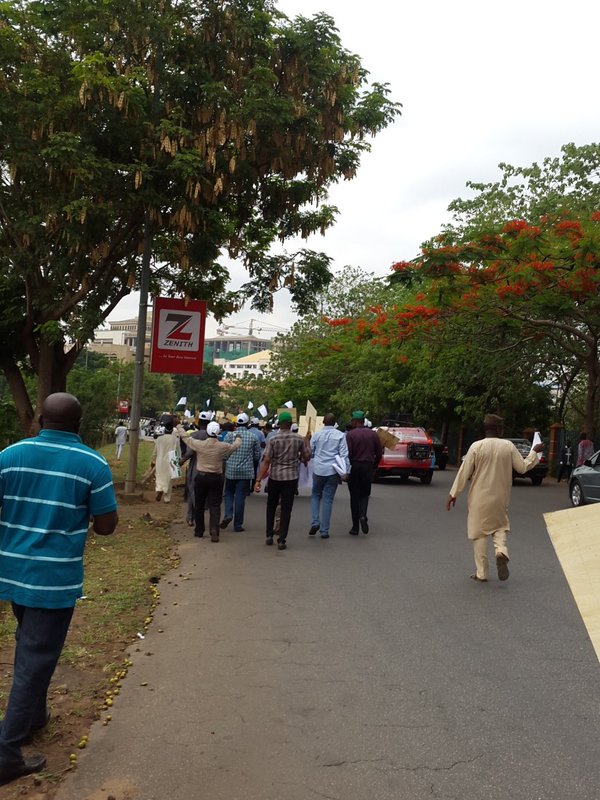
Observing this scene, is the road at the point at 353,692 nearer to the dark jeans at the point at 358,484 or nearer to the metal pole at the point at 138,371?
the dark jeans at the point at 358,484

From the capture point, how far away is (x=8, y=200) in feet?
52.3

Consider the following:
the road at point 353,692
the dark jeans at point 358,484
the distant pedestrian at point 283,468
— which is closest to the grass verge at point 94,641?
the road at point 353,692

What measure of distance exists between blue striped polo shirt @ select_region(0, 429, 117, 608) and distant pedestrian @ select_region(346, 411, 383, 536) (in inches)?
350

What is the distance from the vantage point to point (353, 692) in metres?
5.30

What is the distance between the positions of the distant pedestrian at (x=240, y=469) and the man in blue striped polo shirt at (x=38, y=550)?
8.33 m

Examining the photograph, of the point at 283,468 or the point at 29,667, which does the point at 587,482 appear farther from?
the point at 29,667

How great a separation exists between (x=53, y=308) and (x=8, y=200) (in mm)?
2146

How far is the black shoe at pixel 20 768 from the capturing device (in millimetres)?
3988

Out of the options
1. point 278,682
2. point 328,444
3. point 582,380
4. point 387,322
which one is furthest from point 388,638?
point 582,380

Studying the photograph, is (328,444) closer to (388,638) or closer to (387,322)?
(388,638)

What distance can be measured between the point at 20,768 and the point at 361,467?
916 cm

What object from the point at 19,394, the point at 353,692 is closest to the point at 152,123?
Answer: the point at 19,394

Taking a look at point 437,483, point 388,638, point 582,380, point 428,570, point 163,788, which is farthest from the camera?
point 582,380

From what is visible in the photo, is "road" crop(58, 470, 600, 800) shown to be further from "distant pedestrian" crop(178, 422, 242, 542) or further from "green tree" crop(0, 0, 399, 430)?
"green tree" crop(0, 0, 399, 430)
